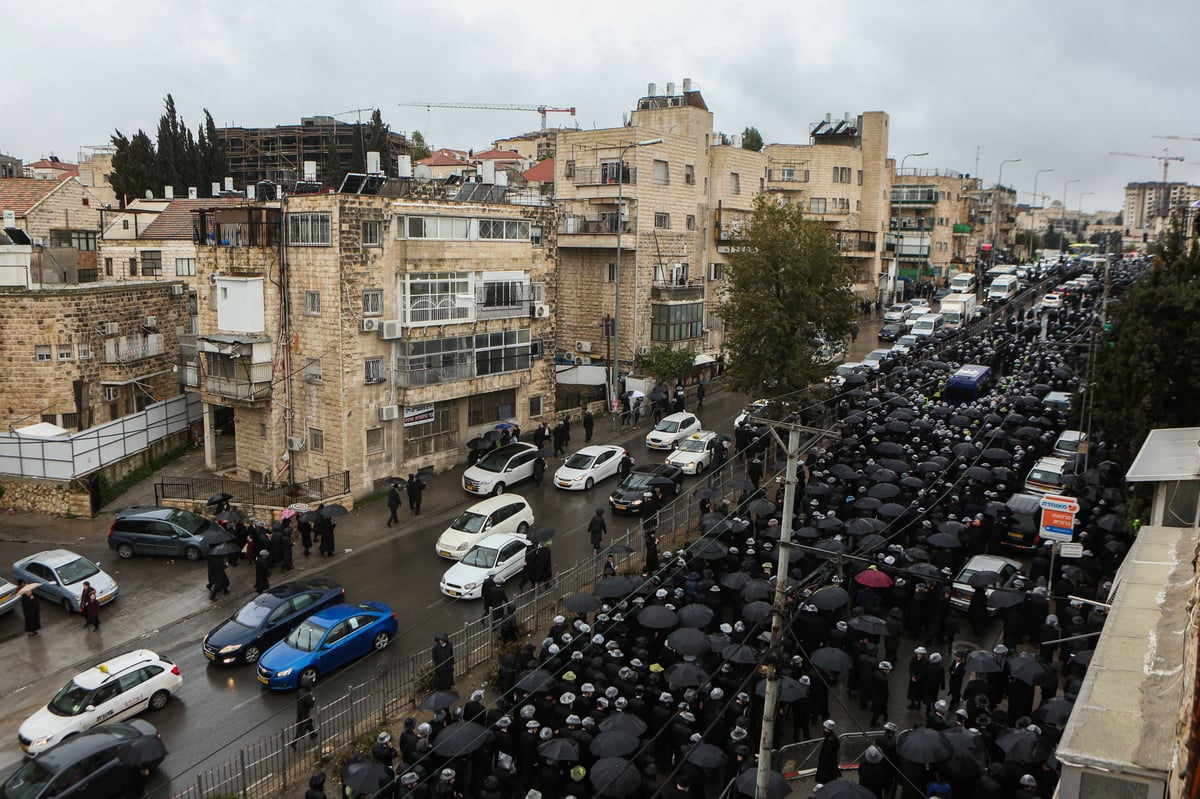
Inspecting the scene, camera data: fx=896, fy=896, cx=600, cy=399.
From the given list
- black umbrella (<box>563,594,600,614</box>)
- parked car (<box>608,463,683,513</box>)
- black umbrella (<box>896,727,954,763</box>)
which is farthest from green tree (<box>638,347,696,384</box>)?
black umbrella (<box>896,727,954,763</box>)

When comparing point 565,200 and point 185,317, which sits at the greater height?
point 565,200

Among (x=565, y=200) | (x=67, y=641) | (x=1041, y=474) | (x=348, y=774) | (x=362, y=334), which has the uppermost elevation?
(x=565, y=200)

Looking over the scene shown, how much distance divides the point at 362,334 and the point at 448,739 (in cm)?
1779

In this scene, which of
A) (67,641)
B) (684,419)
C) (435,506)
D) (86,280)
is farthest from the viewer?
(86,280)

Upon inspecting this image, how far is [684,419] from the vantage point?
33094 mm

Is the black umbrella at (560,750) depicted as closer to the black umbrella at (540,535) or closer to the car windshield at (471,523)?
the black umbrella at (540,535)

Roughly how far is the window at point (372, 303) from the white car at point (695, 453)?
10.6 meters

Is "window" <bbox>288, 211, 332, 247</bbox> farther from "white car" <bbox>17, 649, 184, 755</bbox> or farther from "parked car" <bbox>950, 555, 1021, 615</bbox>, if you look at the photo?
"parked car" <bbox>950, 555, 1021, 615</bbox>

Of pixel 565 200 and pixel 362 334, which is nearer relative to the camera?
pixel 362 334

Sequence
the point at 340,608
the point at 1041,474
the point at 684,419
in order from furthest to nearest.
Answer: the point at 684,419
the point at 1041,474
the point at 340,608

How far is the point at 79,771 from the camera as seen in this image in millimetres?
13148

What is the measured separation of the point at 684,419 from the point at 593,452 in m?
5.12

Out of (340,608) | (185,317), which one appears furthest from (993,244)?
(340,608)

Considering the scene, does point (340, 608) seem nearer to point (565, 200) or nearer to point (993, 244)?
point (565, 200)
